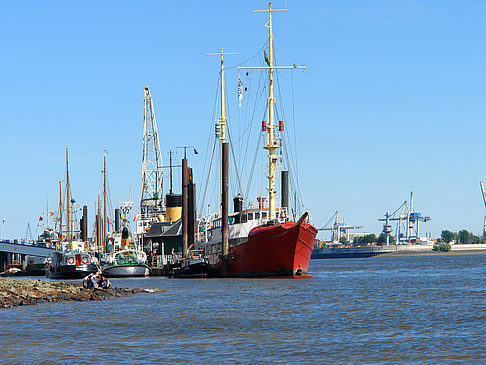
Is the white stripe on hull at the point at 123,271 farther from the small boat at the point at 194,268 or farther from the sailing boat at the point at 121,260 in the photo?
the small boat at the point at 194,268

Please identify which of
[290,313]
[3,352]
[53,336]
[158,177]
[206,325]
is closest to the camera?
[3,352]

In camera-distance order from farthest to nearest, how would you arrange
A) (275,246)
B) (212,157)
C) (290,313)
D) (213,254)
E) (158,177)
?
(158,177)
(212,157)
(213,254)
(275,246)
(290,313)

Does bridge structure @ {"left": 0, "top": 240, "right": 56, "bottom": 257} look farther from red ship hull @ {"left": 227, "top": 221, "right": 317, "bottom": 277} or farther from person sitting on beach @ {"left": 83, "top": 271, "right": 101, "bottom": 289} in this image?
person sitting on beach @ {"left": 83, "top": 271, "right": 101, "bottom": 289}

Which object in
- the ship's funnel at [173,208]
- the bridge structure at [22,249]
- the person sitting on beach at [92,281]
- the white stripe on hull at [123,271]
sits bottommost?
the white stripe on hull at [123,271]

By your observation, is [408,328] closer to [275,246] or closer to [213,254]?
[275,246]

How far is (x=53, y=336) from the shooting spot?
104 ft

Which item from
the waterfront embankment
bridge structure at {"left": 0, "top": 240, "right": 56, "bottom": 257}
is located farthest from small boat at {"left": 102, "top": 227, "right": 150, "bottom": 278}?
bridge structure at {"left": 0, "top": 240, "right": 56, "bottom": 257}

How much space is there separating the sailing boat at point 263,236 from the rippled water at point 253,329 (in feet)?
37.1

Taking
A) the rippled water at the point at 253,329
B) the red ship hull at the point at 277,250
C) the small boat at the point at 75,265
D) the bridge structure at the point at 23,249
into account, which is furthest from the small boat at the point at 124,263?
the bridge structure at the point at 23,249

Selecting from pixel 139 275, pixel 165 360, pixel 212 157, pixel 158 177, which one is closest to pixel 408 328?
pixel 165 360

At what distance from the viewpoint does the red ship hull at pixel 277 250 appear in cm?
6311

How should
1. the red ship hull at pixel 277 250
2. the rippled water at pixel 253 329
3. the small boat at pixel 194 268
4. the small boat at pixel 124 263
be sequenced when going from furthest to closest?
the small boat at pixel 124 263, the small boat at pixel 194 268, the red ship hull at pixel 277 250, the rippled water at pixel 253 329

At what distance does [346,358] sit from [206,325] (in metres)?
10.8

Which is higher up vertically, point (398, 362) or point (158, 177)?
point (158, 177)
